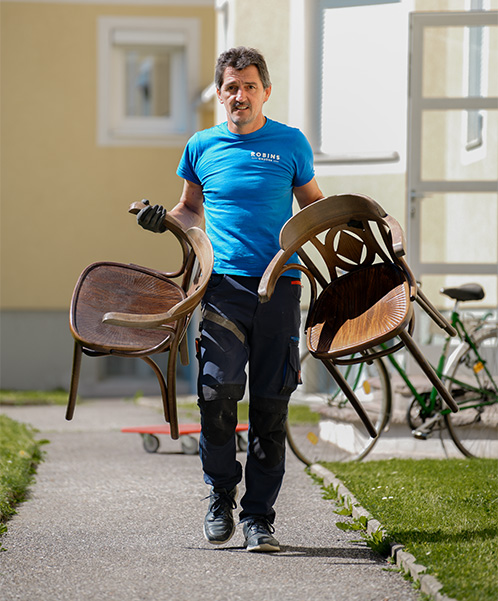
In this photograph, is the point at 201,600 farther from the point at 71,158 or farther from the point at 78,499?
the point at 71,158

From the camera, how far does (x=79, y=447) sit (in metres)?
8.30

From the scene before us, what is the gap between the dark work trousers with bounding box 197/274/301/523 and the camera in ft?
15.0

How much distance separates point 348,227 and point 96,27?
10.5 meters

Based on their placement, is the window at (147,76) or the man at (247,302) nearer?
the man at (247,302)

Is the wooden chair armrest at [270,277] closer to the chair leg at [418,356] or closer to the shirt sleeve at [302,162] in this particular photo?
the shirt sleeve at [302,162]

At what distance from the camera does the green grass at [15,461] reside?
571cm

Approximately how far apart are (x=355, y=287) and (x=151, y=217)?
914 millimetres

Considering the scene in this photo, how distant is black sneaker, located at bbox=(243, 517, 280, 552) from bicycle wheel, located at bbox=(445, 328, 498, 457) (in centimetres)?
288

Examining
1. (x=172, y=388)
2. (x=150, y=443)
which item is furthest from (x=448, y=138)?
(x=172, y=388)

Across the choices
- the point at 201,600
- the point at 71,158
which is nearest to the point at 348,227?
the point at 201,600

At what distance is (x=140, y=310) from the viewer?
4703 millimetres

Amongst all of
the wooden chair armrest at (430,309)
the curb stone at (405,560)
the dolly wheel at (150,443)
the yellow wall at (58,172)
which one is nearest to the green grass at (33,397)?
the yellow wall at (58,172)

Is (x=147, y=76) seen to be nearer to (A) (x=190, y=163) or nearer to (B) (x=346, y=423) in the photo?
(B) (x=346, y=423)

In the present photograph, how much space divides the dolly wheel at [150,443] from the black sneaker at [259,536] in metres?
3.18
